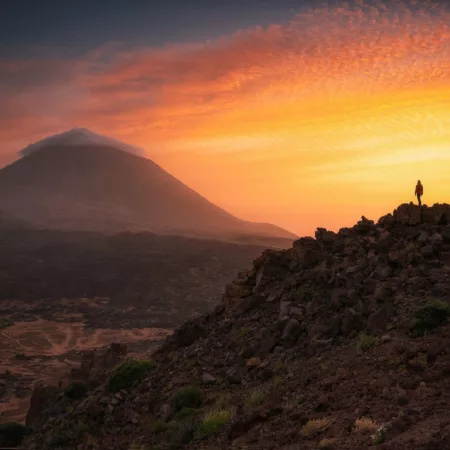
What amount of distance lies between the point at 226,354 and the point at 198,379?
1.14 metres

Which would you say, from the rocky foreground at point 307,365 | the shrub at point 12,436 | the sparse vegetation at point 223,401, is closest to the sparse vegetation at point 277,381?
the rocky foreground at point 307,365

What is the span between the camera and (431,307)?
444 inches

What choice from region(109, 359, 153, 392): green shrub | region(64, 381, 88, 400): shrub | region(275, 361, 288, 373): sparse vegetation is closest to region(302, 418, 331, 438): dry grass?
region(275, 361, 288, 373): sparse vegetation

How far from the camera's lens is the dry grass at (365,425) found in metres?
7.68

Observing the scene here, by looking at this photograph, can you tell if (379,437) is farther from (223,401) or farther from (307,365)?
(223,401)

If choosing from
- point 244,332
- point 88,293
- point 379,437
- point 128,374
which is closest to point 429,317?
point 379,437

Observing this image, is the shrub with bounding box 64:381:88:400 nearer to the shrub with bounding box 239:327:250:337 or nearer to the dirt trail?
the shrub with bounding box 239:327:250:337

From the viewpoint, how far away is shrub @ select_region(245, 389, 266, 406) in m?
10.5

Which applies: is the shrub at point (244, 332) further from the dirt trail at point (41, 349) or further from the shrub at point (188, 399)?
the dirt trail at point (41, 349)

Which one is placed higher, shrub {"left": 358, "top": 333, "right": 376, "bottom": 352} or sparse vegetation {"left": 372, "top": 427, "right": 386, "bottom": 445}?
shrub {"left": 358, "top": 333, "right": 376, "bottom": 352}

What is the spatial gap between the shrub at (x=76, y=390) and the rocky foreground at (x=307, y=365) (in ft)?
0.11

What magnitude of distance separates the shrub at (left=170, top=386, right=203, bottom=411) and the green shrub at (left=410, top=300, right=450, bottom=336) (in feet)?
16.1

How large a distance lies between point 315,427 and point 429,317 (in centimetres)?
419

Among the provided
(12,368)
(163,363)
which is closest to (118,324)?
(12,368)
